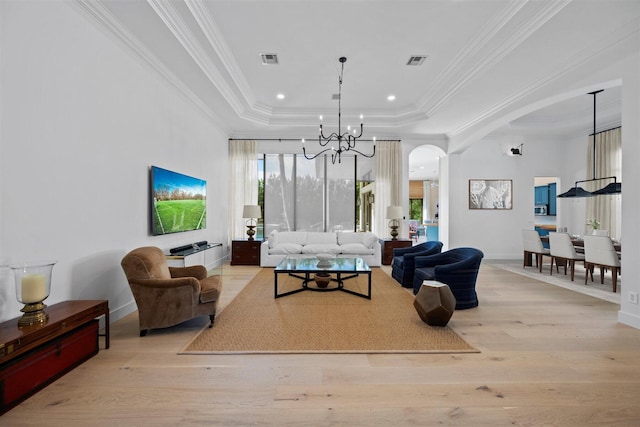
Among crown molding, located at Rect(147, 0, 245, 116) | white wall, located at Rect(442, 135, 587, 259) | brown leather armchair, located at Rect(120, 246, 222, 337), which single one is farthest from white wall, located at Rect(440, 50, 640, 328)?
brown leather armchair, located at Rect(120, 246, 222, 337)

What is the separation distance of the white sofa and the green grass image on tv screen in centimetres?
147

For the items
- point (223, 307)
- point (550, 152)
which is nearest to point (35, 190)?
point (223, 307)

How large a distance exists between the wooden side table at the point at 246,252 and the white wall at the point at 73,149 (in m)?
2.46

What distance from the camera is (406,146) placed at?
707 centimetres

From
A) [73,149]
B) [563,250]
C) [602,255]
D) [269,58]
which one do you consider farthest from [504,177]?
[73,149]

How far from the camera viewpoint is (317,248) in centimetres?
607

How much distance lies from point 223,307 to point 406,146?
17.7 feet

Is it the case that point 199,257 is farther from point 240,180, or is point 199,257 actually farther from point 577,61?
point 577,61

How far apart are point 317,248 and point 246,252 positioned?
1.52m

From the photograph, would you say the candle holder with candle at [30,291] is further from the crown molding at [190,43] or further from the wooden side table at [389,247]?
the wooden side table at [389,247]

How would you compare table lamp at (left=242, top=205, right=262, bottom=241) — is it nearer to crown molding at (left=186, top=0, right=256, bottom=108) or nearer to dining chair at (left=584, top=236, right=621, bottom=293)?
crown molding at (left=186, top=0, right=256, bottom=108)

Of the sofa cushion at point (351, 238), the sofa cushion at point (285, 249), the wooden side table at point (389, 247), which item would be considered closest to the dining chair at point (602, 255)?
the wooden side table at point (389, 247)

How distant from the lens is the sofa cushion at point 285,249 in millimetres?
6047

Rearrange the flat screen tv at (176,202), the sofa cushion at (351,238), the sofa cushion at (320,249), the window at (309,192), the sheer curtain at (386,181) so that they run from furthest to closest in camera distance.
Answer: the window at (309,192) → the sheer curtain at (386,181) → the sofa cushion at (351,238) → the sofa cushion at (320,249) → the flat screen tv at (176,202)
